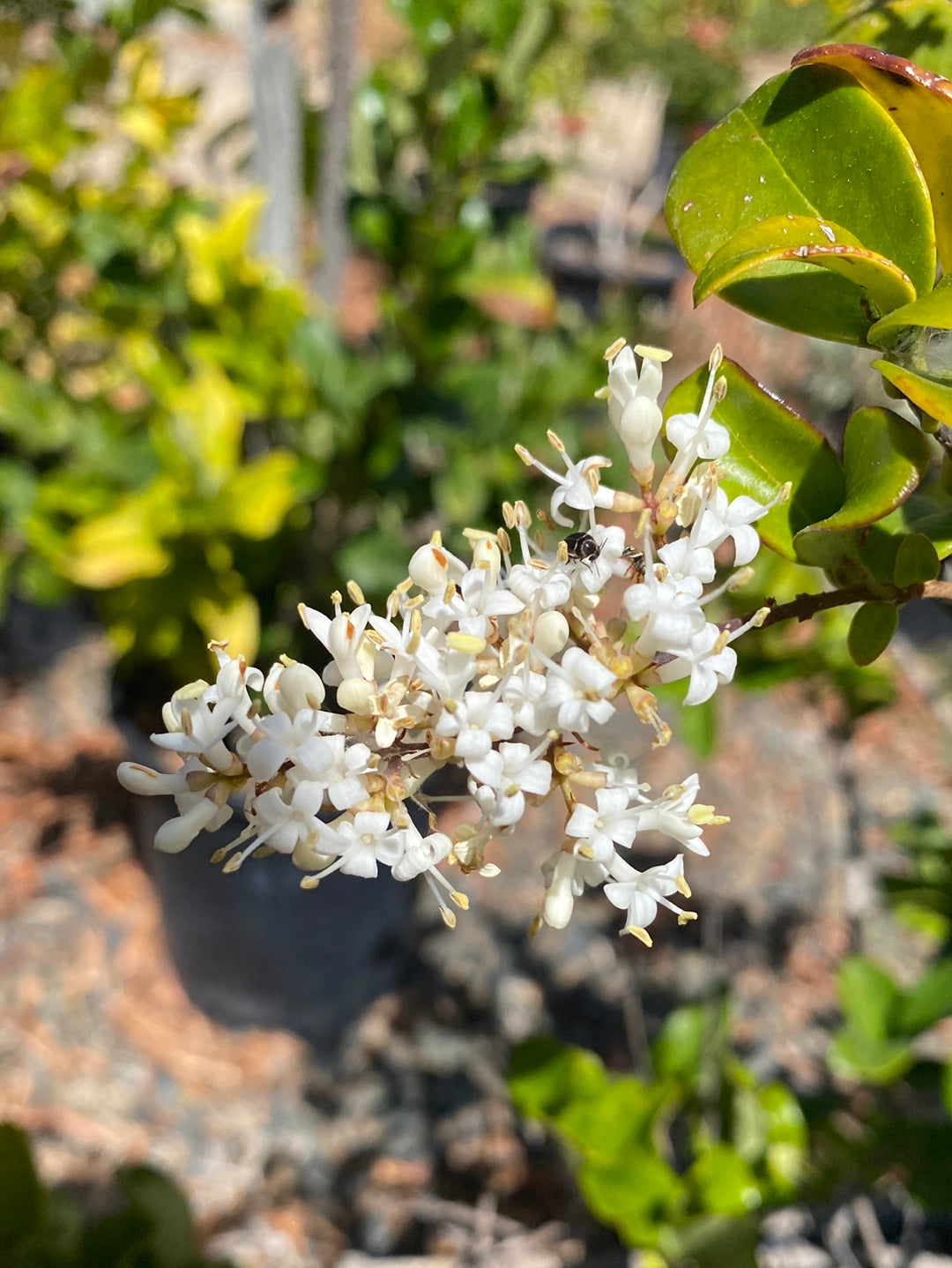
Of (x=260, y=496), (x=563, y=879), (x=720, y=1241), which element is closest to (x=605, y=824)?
(x=563, y=879)

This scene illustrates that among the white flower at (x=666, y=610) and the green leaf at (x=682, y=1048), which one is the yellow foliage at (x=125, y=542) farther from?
the white flower at (x=666, y=610)

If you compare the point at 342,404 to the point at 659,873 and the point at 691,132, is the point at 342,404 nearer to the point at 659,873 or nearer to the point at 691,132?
the point at 659,873

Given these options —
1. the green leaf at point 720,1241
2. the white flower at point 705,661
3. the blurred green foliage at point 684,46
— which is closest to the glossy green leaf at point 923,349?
the white flower at point 705,661

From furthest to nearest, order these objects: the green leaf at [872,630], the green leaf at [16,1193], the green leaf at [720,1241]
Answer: the green leaf at [720,1241] → the green leaf at [16,1193] → the green leaf at [872,630]

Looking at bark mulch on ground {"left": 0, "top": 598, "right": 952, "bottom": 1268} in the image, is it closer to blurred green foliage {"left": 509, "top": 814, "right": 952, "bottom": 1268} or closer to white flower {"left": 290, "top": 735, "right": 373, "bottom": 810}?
blurred green foliage {"left": 509, "top": 814, "right": 952, "bottom": 1268}

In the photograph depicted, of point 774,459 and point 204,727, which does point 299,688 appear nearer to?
point 204,727

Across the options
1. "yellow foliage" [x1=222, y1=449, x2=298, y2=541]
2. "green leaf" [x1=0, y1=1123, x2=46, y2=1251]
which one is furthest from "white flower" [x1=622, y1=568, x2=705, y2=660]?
"yellow foliage" [x1=222, y1=449, x2=298, y2=541]

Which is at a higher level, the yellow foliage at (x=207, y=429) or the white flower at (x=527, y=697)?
the white flower at (x=527, y=697)
